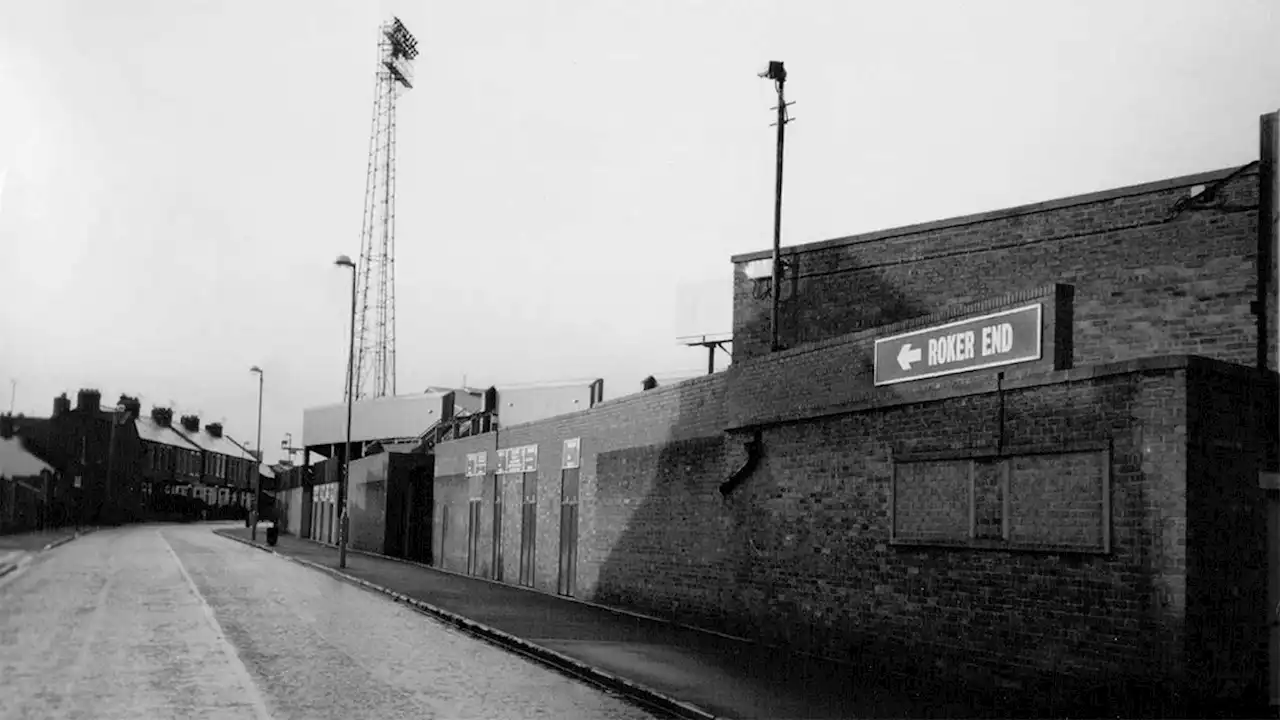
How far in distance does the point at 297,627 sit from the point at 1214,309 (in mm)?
14022

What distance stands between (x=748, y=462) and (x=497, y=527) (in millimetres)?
16563

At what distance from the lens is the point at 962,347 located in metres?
13.5

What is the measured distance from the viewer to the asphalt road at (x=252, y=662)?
38.8ft

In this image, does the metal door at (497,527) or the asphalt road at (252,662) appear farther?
the metal door at (497,527)

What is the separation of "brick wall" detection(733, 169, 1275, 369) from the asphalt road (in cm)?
836

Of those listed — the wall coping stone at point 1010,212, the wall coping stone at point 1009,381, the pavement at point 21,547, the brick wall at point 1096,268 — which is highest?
the wall coping stone at point 1010,212

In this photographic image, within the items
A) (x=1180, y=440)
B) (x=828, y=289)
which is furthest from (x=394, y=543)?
(x=1180, y=440)

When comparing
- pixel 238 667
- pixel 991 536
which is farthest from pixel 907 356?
pixel 238 667

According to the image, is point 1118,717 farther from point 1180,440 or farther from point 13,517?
point 13,517

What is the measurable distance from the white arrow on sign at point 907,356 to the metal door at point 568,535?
13.6 m

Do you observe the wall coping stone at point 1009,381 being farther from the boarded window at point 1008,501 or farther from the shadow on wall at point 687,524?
the shadow on wall at point 687,524

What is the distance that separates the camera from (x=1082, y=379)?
11828 mm

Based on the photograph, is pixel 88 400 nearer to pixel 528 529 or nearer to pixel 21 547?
pixel 21 547

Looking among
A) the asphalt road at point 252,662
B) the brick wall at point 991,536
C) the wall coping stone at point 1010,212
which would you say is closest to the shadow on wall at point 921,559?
the brick wall at point 991,536
